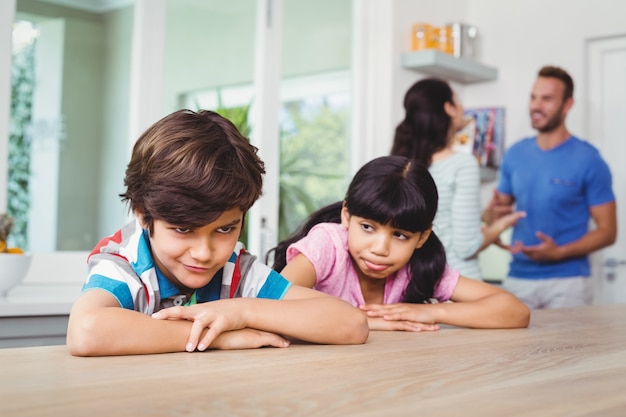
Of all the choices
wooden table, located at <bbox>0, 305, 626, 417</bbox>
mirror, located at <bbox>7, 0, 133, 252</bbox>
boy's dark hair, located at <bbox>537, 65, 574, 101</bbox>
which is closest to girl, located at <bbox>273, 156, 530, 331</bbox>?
wooden table, located at <bbox>0, 305, 626, 417</bbox>

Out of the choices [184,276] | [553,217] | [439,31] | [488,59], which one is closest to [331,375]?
[184,276]

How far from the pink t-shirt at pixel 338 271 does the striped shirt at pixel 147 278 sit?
311 mm

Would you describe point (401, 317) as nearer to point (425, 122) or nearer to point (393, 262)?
point (393, 262)

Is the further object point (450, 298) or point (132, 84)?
point (132, 84)

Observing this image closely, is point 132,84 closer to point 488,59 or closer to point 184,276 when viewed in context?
point 184,276

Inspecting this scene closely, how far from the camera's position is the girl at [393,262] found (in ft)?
5.17

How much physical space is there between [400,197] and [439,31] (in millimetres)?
2788

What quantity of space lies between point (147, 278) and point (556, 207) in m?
2.63

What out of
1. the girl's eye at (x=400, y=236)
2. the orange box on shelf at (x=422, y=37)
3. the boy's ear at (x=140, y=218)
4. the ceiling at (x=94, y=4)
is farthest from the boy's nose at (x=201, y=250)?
the orange box on shelf at (x=422, y=37)

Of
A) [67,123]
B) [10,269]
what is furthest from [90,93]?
[10,269]

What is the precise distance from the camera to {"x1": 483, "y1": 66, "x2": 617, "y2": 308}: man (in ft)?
11.1

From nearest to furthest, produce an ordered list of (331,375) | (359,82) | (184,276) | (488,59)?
(331,375), (184,276), (359,82), (488,59)

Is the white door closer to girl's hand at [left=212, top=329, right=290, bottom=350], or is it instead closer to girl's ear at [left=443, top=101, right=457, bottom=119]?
girl's ear at [left=443, top=101, right=457, bottom=119]

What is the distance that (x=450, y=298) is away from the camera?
1823mm
